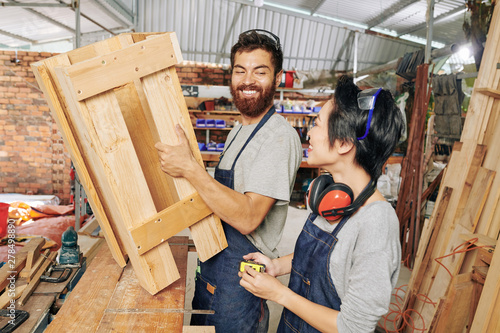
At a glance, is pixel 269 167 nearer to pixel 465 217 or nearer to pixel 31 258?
pixel 31 258

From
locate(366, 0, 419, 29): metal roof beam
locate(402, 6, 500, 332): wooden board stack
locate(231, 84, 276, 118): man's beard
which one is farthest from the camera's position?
locate(366, 0, 419, 29): metal roof beam

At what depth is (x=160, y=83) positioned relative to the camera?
117cm

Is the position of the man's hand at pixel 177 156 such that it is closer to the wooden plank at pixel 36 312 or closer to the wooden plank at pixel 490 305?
the wooden plank at pixel 36 312

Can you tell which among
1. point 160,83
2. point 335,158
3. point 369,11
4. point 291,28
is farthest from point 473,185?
point 291,28

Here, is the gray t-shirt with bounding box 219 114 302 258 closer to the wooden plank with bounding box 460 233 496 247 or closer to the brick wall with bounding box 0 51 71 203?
the wooden plank with bounding box 460 233 496 247

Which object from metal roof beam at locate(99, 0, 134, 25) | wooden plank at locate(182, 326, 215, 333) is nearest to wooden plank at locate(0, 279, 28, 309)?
wooden plank at locate(182, 326, 215, 333)

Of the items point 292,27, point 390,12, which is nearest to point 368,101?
point 390,12

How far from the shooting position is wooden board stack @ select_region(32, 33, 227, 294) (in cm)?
104

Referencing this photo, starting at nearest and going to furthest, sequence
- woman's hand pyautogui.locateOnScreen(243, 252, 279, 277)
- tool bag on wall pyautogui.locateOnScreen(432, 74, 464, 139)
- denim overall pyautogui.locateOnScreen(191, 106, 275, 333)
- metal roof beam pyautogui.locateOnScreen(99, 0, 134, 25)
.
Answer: woman's hand pyautogui.locateOnScreen(243, 252, 279, 277) → denim overall pyautogui.locateOnScreen(191, 106, 275, 333) → tool bag on wall pyautogui.locateOnScreen(432, 74, 464, 139) → metal roof beam pyautogui.locateOnScreen(99, 0, 134, 25)

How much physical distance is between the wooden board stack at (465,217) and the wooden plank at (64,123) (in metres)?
2.14

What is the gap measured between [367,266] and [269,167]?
0.58m

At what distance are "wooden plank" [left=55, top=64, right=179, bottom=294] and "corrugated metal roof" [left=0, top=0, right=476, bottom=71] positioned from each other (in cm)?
629

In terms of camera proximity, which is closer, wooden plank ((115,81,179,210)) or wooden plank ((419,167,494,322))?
wooden plank ((115,81,179,210))

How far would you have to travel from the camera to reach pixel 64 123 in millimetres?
1146
